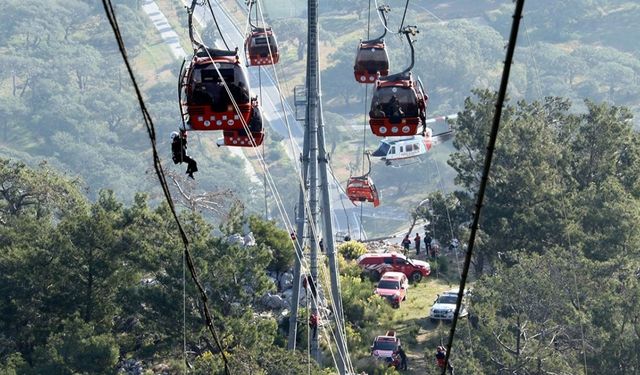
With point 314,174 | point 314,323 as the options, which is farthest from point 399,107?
point 314,323

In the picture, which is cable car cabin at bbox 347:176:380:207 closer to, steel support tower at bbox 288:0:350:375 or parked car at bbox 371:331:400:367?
parked car at bbox 371:331:400:367

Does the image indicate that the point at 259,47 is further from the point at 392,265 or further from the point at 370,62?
the point at 392,265

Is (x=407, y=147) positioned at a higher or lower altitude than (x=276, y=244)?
higher

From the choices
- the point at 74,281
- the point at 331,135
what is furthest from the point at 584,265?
the point at 331,135

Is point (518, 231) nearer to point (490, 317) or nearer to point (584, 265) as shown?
point (584, 265)

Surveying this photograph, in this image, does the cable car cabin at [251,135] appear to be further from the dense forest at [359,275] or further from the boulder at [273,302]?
the boulder at [273,302]

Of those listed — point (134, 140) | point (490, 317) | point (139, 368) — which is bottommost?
point (134, 140)
